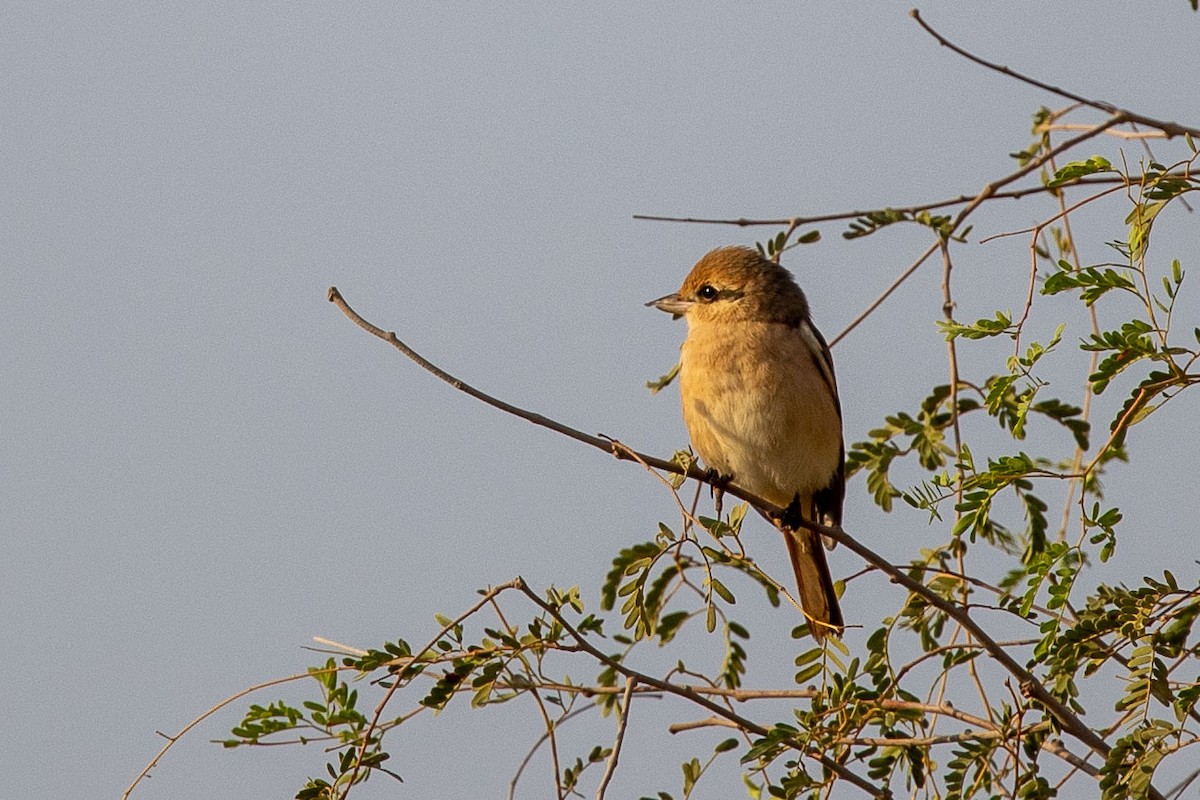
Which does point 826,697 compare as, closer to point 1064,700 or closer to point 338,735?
point 1064,700

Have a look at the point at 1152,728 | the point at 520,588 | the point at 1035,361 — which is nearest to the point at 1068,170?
the point at 1035,361

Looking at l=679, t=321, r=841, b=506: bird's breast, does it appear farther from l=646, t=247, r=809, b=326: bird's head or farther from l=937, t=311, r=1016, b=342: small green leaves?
l=937, t=311, r=1016, b=342: small green leaves

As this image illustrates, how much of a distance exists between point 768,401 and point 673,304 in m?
0.80

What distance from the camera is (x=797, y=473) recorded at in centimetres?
477

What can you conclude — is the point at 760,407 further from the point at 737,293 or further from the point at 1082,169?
the point at 1082,169

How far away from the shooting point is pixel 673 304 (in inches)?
206

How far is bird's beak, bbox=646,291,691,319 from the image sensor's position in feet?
16.9

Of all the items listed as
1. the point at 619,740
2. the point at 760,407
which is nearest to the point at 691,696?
the point at 619,740

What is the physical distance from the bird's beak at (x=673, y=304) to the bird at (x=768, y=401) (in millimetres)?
16

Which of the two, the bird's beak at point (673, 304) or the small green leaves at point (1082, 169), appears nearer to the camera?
the small green leaves at point (1082, 169)

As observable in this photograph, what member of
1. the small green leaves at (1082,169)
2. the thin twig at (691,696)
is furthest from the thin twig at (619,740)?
the small green leaves at (1082,169)

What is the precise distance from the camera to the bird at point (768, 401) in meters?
4.62

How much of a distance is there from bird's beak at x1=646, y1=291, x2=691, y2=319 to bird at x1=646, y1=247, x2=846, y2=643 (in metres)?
0.02

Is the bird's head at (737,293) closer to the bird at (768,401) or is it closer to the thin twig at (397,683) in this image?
the bird at (768,401)
